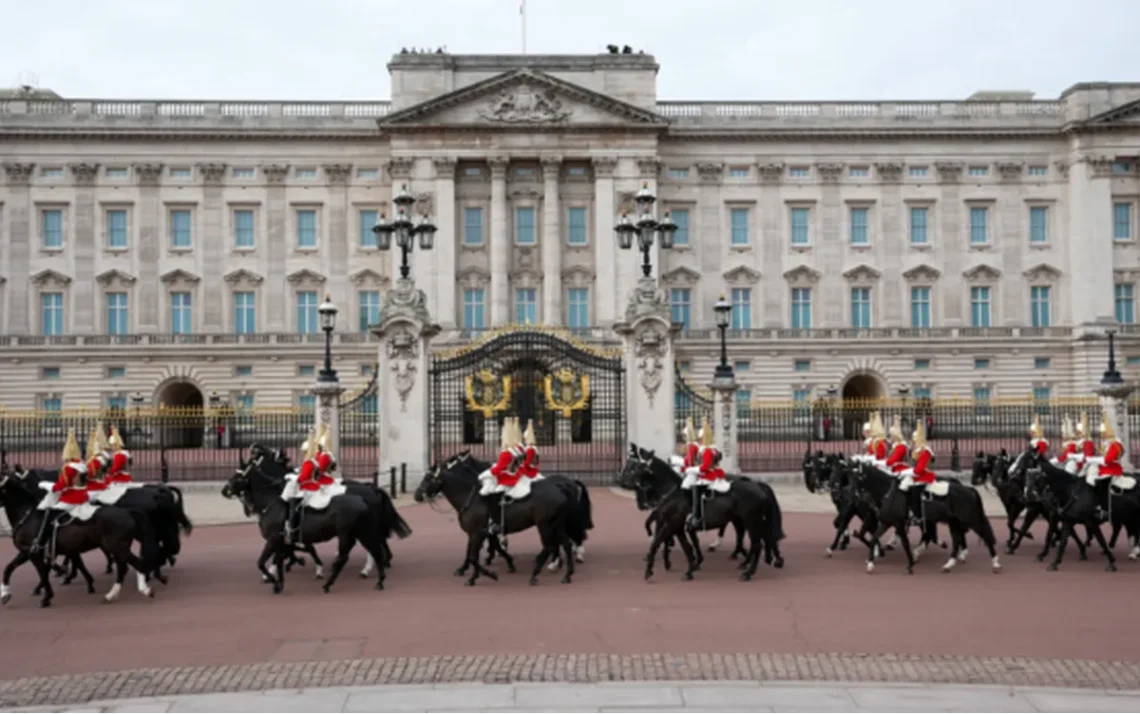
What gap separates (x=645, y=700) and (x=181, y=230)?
48.7 meters

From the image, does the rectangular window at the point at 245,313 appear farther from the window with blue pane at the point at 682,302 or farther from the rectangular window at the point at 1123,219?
the rectangular window at the point at 1123,219

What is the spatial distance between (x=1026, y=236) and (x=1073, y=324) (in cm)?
514

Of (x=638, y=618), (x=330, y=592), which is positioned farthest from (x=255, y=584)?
(x=638, y=618)

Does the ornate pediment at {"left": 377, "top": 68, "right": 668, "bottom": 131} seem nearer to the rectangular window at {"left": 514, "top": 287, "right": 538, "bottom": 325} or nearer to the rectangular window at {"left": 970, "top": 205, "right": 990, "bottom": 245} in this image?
the rectangular window at {"left": 514, "top": 287, "right": 538, "bottom": 325}

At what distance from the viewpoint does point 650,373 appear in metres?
24.7

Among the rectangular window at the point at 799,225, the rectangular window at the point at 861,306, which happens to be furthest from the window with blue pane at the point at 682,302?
the rectangular window at the point at 861,306

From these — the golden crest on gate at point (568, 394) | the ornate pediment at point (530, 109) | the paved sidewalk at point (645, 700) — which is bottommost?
the paved sidewalk at point (645, 700)

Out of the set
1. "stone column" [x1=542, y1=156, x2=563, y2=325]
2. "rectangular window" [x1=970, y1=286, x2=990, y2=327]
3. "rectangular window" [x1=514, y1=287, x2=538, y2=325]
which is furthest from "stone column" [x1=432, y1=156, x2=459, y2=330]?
"rectangular window" [x1=970, y1=286, x2=990, y2=327]

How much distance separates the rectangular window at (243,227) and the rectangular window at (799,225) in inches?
1105

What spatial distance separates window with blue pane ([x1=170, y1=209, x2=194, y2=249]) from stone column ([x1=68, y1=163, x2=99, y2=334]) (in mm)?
3820

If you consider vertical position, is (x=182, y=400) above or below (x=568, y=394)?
below

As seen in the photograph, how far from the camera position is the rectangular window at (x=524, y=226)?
51.6 m

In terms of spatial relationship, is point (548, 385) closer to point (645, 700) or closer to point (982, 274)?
point (645, 700)


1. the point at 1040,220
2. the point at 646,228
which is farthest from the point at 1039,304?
the point at 646,228
